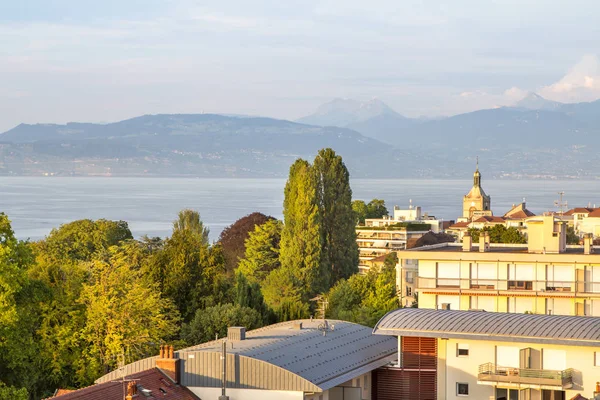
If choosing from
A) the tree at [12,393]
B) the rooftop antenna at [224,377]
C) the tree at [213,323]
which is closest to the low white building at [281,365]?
the rooftop antenna at [224,377]

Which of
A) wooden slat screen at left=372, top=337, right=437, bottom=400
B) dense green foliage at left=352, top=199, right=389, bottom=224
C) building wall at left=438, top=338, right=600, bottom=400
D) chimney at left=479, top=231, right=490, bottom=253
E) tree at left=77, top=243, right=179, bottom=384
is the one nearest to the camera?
building wall at left=438, top=338, right=600, bottom=400

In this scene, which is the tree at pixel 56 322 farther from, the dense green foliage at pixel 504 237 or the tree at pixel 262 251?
the tree at pixel 262 251

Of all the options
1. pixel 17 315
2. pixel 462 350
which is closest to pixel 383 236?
pixel 17 315

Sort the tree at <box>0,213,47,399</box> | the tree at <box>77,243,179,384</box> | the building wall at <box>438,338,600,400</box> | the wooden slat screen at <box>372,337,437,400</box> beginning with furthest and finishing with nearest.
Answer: the tree at <box>77,243,179,384</box> < the tree at <box>0,213,47,399</box> < the wooden slat screen at <box>372,337,437,400</box> < the building wall at <box>438,338,600,400</box>

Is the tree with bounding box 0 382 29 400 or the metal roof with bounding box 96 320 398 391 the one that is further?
the tree with bounding box 0 382 29 400

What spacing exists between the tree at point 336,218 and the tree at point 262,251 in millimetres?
11245

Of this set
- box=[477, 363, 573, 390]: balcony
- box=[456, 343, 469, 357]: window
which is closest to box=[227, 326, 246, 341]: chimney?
box=[456, 343, 469, 357]: window

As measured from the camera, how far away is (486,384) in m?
29.1

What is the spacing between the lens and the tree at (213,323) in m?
44.1

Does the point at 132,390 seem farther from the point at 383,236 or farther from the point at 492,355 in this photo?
the point at 383,236

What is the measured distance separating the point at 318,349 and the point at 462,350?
3814mm

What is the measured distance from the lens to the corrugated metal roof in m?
28.2

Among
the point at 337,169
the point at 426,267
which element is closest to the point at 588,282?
the point at 426,267

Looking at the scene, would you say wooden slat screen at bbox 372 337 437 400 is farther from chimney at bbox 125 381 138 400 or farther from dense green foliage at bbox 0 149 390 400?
dense green foliage at bbox 0 149 390 400
